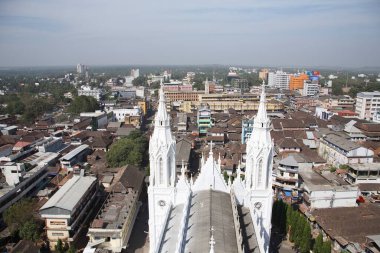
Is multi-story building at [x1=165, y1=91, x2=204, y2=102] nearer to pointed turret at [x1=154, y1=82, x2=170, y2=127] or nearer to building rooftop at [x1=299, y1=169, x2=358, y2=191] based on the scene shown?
building rooftop at [x1=299, y1=169, x2=358, y2=191]

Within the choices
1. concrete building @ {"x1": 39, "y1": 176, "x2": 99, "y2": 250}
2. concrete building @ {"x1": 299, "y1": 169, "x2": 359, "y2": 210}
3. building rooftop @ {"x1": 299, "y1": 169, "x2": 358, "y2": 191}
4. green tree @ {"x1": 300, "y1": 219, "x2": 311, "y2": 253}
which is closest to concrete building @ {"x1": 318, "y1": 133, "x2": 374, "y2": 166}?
building rooftop @ {"x1": 299, "y1": 169, "x2": 358, "y2": 191}

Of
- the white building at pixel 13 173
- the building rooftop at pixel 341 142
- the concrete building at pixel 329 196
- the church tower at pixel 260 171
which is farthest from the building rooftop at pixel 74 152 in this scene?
the building rooftop at pixel 341 142

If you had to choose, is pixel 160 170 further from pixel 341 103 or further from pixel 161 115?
pixel 341 103

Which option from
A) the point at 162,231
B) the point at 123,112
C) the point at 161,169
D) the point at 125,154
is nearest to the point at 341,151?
the point at 125,154

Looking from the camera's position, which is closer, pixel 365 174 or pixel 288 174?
pixel 288 174

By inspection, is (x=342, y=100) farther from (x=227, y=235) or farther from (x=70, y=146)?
(x=227, y=235)

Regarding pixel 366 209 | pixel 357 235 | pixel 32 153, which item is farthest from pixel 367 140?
pixel 32 153
